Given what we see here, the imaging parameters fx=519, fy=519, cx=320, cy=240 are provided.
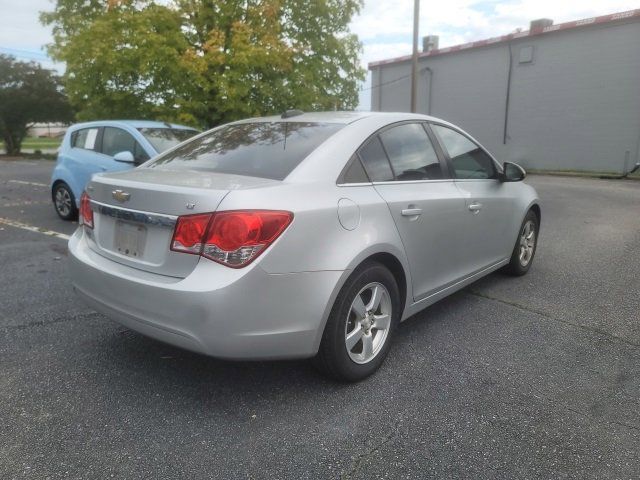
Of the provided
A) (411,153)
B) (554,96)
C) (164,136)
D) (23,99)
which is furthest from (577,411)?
(23,99)

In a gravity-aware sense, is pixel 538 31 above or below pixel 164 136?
above

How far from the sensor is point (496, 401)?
9.05 feet

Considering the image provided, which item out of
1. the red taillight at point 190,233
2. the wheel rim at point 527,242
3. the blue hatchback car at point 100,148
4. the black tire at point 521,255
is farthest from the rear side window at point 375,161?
the blue hatchback car at point 100,148

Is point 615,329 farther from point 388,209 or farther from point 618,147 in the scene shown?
point 618,147

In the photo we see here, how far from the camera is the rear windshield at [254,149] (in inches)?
114

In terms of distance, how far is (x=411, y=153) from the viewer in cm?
353

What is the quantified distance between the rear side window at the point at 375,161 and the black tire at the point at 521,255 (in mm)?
2168

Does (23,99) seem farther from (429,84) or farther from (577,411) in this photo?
(577,411)

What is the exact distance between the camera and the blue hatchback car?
6891 mm

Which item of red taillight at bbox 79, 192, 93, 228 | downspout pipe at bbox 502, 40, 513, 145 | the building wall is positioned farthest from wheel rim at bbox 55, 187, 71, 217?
downspout pipe at bbox 502, 40, 513, 145

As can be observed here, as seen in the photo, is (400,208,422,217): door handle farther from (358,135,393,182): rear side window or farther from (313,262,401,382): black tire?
(313,262,401,382): black tire

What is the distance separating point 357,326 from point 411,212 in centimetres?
80

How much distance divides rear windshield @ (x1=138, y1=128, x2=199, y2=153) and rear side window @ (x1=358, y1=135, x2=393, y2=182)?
13.8 ft

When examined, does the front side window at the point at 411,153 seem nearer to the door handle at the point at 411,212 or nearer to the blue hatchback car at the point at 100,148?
the door handle at the point at 411,212
